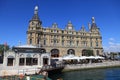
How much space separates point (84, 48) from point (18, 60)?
44104mm

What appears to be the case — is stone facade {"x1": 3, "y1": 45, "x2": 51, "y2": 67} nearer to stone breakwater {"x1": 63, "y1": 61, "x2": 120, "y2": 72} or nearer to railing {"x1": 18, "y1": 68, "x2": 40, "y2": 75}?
railing {"x1": 18, "y1": 68, "x2": 40, "y2": 75}

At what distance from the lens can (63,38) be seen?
243 ft

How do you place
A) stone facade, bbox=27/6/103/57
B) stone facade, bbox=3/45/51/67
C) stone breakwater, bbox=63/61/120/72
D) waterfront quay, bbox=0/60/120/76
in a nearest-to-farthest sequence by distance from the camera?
1. waterfront quay, bbox=0/60/120/76
2. stone facade, bbox=3/45/51/67
3. stone breakwater, bbox=63/61/120/72
4. stone facade, bbox=27/6/103/57

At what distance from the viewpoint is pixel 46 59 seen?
45656mm

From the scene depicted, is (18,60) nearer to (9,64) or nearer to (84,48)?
(9,64)

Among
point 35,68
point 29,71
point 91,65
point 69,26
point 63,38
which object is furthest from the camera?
point 69,26

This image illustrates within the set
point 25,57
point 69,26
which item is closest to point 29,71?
point 25,57

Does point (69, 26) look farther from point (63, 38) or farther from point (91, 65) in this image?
point (91, 65)

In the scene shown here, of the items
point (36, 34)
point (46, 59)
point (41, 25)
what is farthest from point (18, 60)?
point (41, 25)

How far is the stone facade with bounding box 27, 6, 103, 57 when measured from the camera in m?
67.5

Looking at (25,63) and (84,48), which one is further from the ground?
(84,48)

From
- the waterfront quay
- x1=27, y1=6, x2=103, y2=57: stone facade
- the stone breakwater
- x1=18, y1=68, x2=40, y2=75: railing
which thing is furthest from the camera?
x1=27, y1=6, x2=103, y2=57: stone facade

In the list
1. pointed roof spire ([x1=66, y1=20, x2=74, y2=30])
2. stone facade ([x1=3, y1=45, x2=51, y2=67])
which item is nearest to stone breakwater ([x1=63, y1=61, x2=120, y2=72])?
stone facade ([x1=3, y1=45, x2=51, y2=67])

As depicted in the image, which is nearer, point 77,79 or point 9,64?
point 77,79
